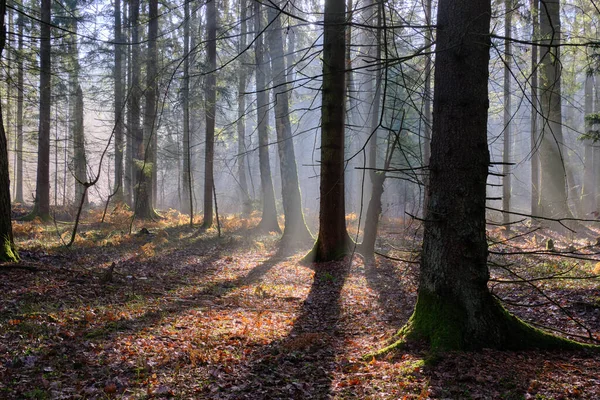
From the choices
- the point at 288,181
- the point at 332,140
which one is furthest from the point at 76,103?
the point at 332,140

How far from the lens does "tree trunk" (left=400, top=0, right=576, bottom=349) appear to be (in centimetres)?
412

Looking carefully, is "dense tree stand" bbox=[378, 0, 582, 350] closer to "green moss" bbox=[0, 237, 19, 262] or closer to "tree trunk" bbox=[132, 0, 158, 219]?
"green moss" bbox=[0, 237, 19, 262]

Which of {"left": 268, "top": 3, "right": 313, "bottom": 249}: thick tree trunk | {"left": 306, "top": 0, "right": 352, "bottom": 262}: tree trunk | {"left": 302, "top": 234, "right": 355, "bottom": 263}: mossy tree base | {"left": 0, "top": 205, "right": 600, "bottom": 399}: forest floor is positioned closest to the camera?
{"left": 0, "top": 205, "right": 600, "bottom": 399}: forest floor

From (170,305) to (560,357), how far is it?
537 centimetres

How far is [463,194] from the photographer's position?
4.11 m

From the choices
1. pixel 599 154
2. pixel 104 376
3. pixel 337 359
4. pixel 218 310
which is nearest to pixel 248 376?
pixel 337 359

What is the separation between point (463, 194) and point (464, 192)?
0.9 inches

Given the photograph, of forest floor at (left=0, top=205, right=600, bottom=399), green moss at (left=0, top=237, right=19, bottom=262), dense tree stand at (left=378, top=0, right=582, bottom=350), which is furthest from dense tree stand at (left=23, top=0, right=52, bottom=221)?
dense tree stand at (left=378, top=0, right=582, bottom=350)

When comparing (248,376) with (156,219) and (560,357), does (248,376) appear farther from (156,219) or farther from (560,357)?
(156,219)

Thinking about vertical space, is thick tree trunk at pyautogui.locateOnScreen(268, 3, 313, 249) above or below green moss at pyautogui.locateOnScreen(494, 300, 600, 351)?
above

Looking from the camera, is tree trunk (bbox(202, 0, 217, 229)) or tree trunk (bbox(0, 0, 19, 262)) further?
tree trunk (bbox(202, 0, 217, 229))

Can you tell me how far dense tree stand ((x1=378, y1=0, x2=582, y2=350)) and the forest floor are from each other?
257 mm

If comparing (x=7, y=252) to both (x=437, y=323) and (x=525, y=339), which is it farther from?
(x=525, y=339)

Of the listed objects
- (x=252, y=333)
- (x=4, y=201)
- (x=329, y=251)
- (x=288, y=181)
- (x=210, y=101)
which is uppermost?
(x=210, y=101)
